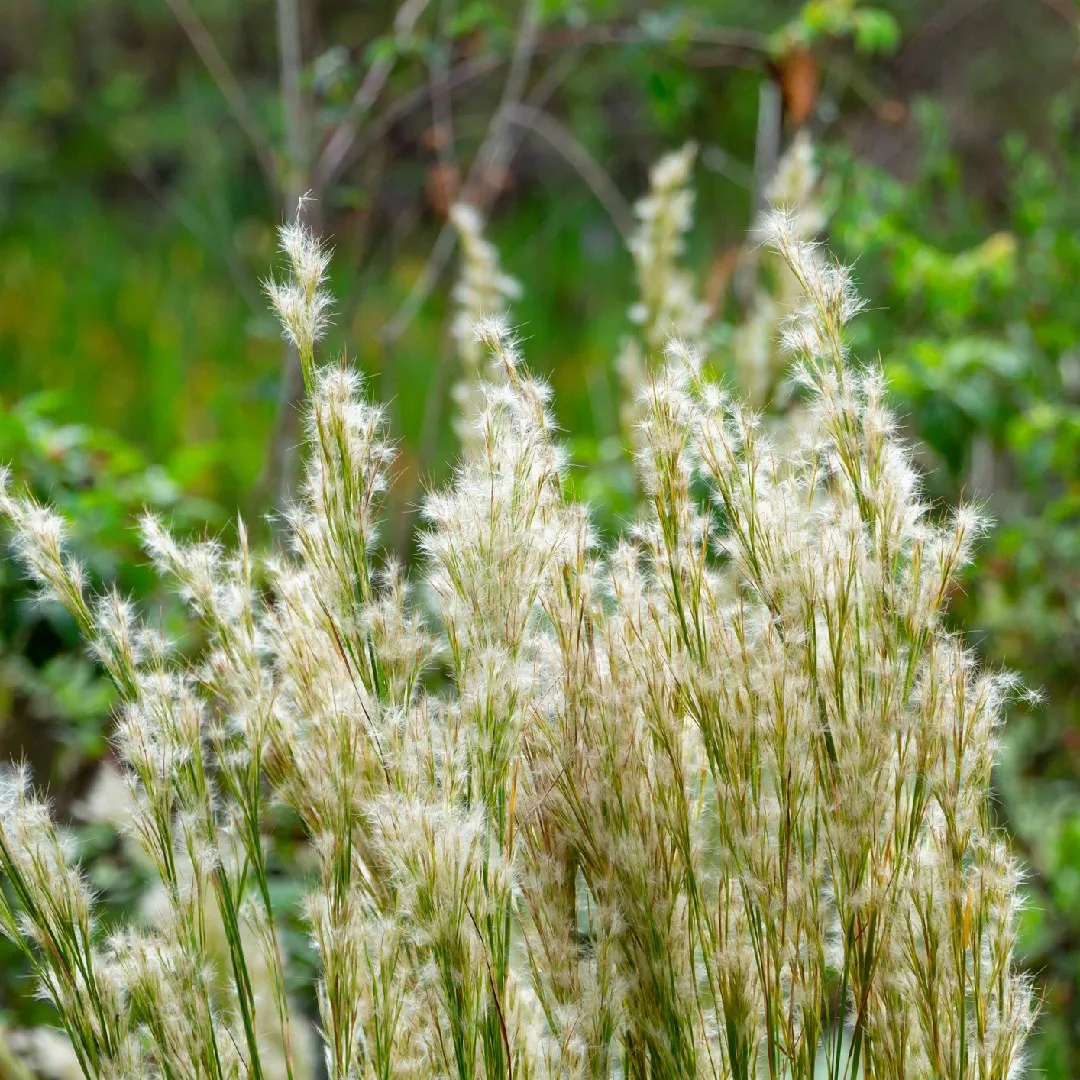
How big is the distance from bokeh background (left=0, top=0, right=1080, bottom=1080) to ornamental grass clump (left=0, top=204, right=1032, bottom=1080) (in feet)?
1.80

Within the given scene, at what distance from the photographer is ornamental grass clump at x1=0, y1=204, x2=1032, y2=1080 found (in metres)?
0.81

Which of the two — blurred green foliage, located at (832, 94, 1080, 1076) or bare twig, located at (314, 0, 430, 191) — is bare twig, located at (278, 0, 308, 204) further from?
blurred green foliage, located at (832, 94, 1080, 1076)

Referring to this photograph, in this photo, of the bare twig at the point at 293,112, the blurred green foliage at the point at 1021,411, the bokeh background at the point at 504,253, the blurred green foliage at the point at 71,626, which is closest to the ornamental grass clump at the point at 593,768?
the bokeh background at the point at 504,253

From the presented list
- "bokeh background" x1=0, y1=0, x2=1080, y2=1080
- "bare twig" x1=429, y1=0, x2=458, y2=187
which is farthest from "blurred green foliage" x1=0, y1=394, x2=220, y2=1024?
"bare twig" x1=429, y1=0, x2=458, y2=187

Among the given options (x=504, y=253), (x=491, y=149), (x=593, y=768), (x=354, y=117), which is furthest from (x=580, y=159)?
(x=504, y=253)

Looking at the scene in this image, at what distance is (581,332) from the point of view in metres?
5.21

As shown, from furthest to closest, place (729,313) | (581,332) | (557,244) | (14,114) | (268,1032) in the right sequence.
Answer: (14,114)
(557,244)
(581,332)
(729,313)
(268,1032)

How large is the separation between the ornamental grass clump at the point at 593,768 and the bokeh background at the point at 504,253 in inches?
21.6

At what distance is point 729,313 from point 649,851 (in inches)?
137

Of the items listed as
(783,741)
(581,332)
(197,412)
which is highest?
(581,332)

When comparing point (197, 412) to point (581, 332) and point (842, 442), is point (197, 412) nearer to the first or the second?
point (581, 332)

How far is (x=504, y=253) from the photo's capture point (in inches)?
229

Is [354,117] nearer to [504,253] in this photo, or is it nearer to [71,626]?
[71,626]

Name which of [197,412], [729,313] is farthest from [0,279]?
[729,313]
